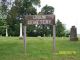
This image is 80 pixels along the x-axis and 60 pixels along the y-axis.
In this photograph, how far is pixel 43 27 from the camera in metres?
61.6

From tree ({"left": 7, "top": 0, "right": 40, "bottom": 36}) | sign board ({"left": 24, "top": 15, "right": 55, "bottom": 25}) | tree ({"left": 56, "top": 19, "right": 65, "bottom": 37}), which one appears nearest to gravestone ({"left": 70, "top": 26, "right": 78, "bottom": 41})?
sign board ({"left": 24, "top": 15, "right": 55, "bottom": 25})

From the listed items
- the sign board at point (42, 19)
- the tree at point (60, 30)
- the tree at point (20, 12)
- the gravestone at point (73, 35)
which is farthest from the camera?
the tree at point (20, 12)

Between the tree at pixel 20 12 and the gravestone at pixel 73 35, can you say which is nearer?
the gravestone at pixel 73 35

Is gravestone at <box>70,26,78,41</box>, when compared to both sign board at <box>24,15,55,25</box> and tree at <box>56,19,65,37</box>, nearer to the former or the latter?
sign board at <box>24,15,55,25</box>

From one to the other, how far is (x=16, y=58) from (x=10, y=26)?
152 ft

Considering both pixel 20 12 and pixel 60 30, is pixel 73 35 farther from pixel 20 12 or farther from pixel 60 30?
pixel 20 12

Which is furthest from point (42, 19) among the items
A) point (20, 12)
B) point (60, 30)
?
point (20, 12)

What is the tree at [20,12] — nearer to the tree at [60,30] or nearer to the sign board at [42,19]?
the tree at [60,30]

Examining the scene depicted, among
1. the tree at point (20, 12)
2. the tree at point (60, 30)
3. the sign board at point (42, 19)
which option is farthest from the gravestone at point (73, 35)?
the tree at point (20, 12)

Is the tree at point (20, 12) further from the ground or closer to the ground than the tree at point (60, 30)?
further from the ground

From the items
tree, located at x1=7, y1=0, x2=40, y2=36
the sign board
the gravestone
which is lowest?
the gravestone

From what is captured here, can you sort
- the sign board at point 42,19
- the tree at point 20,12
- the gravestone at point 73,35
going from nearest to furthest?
the sign board at point 42,19 → the gravestone at point 73,35 → the tree at point 20,12

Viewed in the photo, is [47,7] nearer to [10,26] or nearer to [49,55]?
[10,26]

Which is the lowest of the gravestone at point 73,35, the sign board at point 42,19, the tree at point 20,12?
the gravestone at point 73,35
